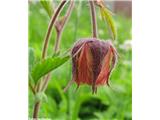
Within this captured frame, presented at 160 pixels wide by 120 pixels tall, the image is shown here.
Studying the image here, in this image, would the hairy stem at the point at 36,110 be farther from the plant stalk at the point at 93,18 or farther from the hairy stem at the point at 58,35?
the plant stalk at the point at 93,18

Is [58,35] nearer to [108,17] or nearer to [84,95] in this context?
[108,17]

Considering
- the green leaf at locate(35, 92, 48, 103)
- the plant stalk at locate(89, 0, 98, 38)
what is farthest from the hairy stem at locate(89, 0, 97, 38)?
the green leaf at locate(35, 92, 48, 103)

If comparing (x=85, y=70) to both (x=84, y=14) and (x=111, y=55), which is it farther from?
(x=84, y=14)

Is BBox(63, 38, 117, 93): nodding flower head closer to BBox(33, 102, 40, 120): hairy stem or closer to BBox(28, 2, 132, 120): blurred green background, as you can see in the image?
BBox(33, 102, 40, 120): hairy stem

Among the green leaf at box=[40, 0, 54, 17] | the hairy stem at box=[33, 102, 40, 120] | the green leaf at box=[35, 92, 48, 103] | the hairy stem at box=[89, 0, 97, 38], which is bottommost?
the hairy stem at box=[33, 102, 40, 120]

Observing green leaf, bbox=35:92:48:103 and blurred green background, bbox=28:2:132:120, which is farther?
blurred green background, bbox=28:2:132:120

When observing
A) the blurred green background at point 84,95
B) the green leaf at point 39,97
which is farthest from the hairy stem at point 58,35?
the blurred green background at point 84,95
